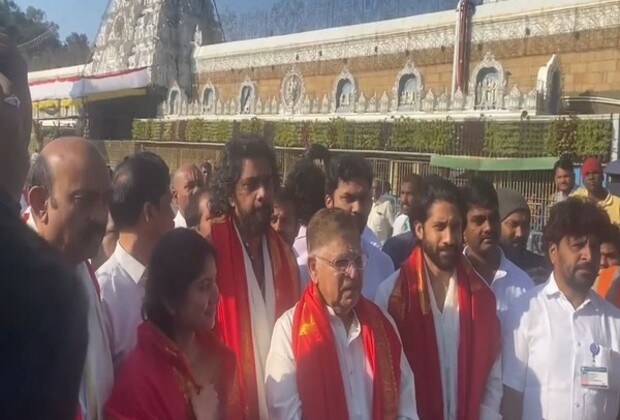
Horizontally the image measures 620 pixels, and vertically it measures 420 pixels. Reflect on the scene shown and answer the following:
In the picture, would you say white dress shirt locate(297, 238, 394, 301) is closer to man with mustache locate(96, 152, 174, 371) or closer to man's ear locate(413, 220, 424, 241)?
man's ear locate(413, 220, 424, 241)

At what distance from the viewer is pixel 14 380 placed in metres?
0.75

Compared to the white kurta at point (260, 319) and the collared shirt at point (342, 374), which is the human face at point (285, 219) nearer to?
the white kurta at point (260, 319)

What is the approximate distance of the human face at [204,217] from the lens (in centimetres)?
263

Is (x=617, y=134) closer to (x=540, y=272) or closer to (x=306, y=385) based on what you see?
(x=540, y=272)

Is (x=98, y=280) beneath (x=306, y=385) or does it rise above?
above

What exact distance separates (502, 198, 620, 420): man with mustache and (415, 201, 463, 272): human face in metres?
0.33

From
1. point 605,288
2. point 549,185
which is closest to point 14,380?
point 605,288

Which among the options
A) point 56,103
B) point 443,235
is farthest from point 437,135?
point 56,103

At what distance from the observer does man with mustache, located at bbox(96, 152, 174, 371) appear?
2.22 meters

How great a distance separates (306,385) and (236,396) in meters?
0.23

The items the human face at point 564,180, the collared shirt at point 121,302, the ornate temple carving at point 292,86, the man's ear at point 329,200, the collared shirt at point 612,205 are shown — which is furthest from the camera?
the ornate temple carving at point 292,86

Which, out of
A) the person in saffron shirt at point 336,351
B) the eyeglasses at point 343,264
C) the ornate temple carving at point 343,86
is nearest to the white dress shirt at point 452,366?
the person in saffron shirt at point 336,351

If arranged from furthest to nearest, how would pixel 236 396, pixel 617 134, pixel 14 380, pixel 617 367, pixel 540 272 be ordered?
pixel 617 134 < pixel 540 272 < pixel 617 367 < pixel 236 396 < pixel 14 380

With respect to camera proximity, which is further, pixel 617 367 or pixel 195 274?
pixel 617 367
